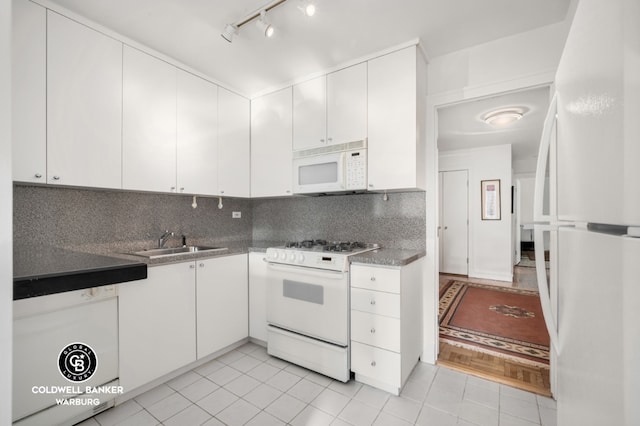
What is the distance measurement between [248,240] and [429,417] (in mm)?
2427

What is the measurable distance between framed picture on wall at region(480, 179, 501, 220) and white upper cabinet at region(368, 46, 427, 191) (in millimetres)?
3614

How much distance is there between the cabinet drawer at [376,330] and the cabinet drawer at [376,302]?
0.11 feet

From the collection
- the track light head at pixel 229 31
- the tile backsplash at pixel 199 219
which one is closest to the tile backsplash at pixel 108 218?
the tile backsplash at pixel 199 219

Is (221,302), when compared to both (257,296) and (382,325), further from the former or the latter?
(382,325)

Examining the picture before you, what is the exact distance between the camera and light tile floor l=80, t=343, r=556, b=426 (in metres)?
1.65

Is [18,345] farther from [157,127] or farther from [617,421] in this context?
[617,421]

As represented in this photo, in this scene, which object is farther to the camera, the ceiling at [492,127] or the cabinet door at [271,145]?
the ceiling at [492,127]

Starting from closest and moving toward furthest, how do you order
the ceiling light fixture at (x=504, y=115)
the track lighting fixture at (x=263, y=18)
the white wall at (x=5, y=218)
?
the white wall at (x=5, y=218)
the track lighting fixture at (x=263, y=18)
the ceiling light fixture at (x=504, y=115)

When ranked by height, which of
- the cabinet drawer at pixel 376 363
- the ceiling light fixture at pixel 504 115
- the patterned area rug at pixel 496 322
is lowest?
the patterned area rug at pixel 496 322

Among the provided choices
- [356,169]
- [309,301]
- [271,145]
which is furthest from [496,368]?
[271,145]

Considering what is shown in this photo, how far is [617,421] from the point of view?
0.41 meters

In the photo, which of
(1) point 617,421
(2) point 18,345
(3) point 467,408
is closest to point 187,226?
(2) point 18,345

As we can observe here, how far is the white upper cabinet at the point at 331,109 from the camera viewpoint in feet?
7.46

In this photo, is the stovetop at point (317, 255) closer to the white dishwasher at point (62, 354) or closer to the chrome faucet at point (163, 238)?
the chrome faucet at point (163, 238)
